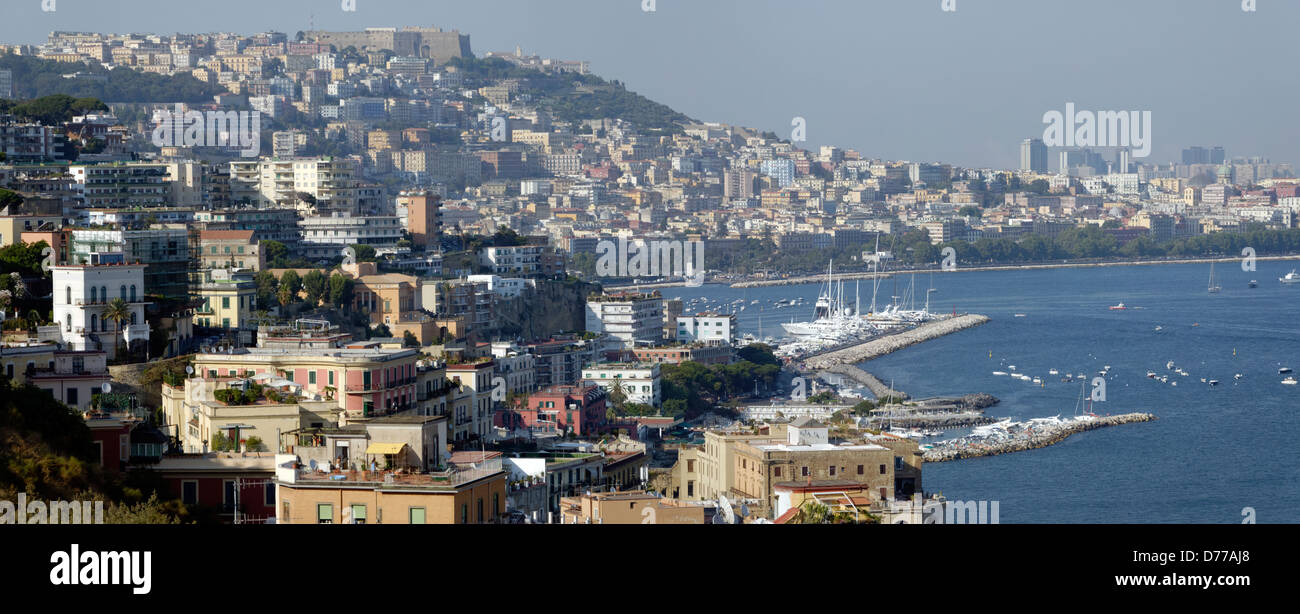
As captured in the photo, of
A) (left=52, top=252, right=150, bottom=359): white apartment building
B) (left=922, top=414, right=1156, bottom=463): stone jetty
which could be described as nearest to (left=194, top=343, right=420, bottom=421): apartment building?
(left=52, top=252, right=150, bottom=359): white apartment building

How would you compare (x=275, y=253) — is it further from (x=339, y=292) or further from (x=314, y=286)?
(x=314, y=286)

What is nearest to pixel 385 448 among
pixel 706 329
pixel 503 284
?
pixel 503 284

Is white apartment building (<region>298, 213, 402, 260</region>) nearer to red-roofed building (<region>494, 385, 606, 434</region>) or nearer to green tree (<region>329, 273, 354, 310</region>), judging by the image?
green tree (<region>329, 273, 354, 310</region>)

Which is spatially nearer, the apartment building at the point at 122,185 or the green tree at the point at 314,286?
the green tree at the point at 314,286

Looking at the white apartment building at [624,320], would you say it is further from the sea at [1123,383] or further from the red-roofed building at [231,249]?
the red-roofed building at [231,249]

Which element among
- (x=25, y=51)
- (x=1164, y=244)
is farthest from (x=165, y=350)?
(x=1164, y=244)

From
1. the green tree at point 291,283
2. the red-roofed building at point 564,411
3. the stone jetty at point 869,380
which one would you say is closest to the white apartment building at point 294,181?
the green tree at point 291,283
